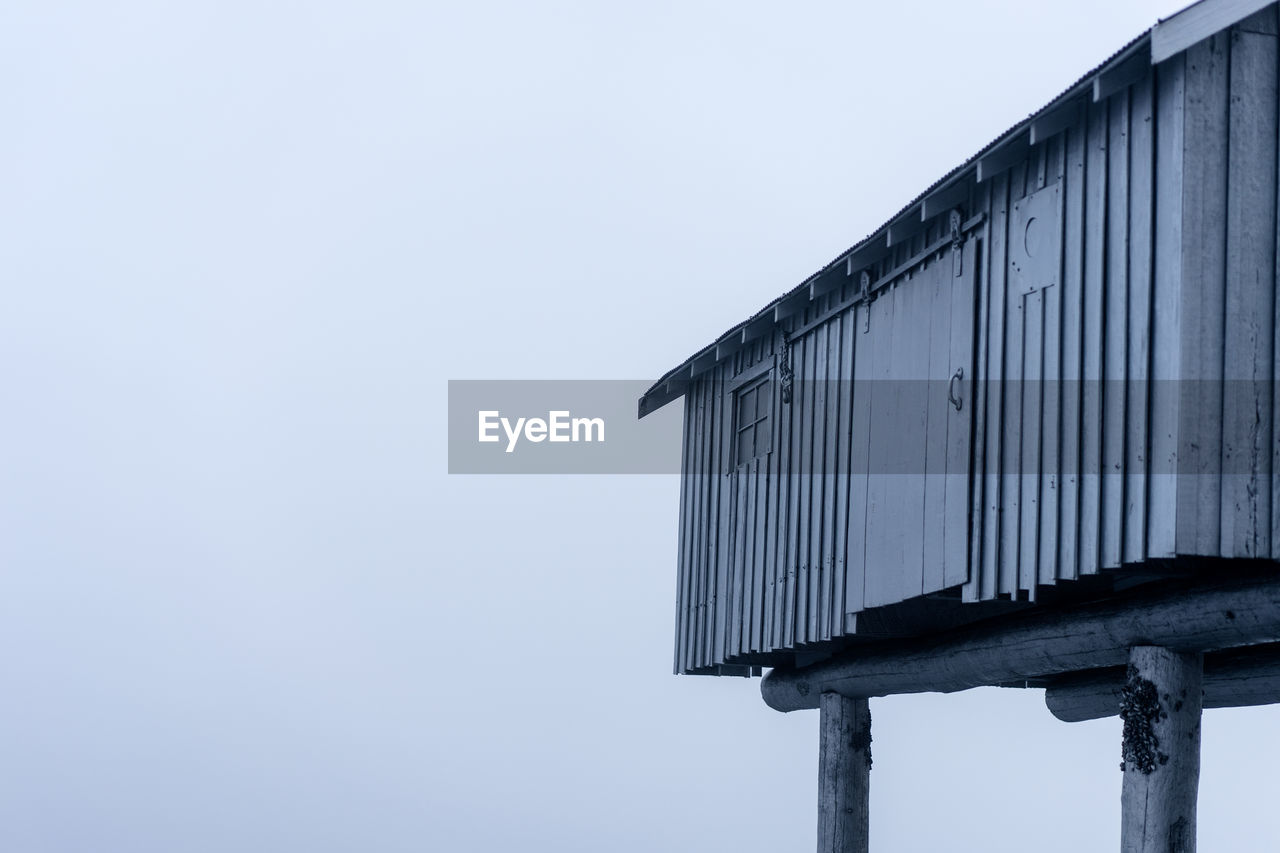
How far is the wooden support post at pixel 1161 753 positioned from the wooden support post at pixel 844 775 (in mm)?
5882

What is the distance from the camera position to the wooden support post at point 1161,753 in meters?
10.6

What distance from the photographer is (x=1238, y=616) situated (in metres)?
10.2

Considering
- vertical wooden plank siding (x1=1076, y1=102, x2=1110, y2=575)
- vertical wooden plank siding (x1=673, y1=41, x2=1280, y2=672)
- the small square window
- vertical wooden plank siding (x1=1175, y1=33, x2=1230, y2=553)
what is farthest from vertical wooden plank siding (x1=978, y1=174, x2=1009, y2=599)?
the small square window

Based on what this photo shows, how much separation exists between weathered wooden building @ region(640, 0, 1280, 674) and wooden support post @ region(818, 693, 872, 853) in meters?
0.75

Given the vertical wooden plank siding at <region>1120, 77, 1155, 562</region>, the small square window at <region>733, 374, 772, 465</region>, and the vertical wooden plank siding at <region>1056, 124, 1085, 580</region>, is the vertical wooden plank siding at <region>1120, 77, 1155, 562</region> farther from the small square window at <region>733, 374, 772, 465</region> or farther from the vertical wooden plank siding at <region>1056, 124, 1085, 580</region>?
the small square window at <region>733, 374, 772, 465</region>

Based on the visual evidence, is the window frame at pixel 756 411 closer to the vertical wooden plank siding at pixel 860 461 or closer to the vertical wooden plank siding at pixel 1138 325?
the vertical wooden plank siding at pixel 860 461

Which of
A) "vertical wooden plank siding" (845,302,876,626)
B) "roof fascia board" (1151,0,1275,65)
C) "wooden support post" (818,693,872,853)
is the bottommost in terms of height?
"wooden support post" (818,693,872,853)

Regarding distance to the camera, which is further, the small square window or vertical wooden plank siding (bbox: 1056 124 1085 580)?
the small square window

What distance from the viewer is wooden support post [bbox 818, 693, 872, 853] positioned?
1659 centimetres

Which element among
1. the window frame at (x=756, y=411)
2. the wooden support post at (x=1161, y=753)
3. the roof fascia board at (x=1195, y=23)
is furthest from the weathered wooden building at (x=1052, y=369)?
the wooden support post at (x=1161, y=753)

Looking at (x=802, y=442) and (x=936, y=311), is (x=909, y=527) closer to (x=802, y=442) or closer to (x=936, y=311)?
(x=936, y=311)

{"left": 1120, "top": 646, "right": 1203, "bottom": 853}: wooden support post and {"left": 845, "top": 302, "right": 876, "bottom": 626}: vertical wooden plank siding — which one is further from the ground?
{"left": 845, "top": 302, "right": 876, "bottom": 626}: vertical wooden plank siding

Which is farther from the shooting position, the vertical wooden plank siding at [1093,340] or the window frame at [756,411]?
the window frame at [756,411]

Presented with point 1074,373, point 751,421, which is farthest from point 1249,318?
point 751,421
